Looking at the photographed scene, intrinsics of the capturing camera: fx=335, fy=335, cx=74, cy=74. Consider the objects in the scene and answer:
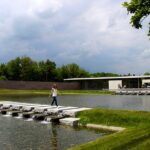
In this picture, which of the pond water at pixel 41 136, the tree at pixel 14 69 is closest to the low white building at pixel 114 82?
the tree at pixel 14 69

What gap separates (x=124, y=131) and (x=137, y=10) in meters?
5.43

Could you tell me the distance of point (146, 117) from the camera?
17.8m

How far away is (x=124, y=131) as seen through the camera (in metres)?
15.2

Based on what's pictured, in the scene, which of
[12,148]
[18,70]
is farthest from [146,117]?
[18,70]

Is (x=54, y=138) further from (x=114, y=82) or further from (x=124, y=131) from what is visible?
(x=114, y=82)

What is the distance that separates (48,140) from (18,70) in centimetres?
10185

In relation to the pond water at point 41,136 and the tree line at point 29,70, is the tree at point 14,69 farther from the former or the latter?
the pond water at point 41,136

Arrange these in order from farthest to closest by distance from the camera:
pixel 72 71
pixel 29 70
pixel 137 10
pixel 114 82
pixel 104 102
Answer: pixel 72 71 → pixel 29 70 → pixel 114 82 → pixel 104 102 → pixel 137 10

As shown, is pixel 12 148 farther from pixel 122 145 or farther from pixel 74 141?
pixel 122 145

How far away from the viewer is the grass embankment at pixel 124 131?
11.7 m

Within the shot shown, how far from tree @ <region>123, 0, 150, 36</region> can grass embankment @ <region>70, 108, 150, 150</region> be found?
15.2 ft

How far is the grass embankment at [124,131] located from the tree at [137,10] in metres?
4.64

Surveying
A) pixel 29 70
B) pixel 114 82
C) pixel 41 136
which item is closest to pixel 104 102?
pixel 41 136

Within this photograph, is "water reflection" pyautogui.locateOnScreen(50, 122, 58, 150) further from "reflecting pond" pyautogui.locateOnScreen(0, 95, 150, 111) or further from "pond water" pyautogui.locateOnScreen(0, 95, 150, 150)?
"reflecting pond" pyautogui.locateOnScreen(0, 95, 150, 111)
